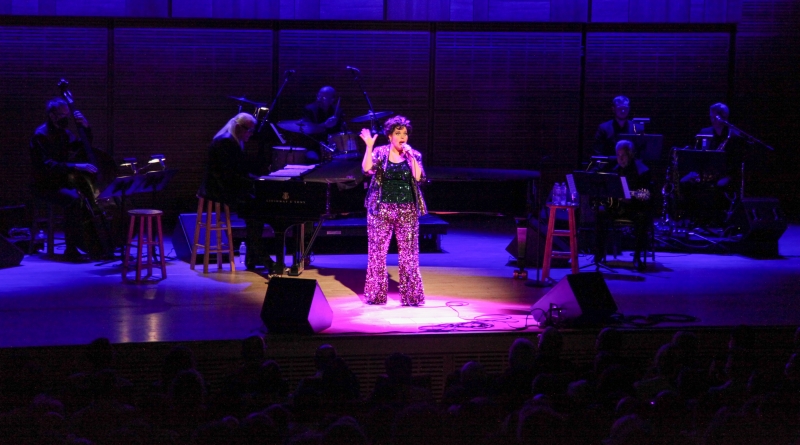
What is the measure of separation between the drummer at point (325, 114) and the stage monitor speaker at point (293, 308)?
199 inches

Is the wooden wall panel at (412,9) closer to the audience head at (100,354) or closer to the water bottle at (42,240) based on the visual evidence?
the water bottle at (42,240)

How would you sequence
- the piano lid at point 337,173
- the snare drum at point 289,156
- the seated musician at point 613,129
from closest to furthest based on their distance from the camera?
the piano lid at point 337,173
the snare drum at point 289,156
the seated musician at point 613,129

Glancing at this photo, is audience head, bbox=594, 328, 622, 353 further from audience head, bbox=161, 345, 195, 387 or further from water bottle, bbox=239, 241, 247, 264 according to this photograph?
water bottle, bbox=239, 241, 247, 264

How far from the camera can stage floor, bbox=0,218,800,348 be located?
6.40 m

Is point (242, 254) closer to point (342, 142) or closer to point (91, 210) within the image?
point (91, 210)

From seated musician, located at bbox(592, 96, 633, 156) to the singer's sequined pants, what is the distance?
4.32m

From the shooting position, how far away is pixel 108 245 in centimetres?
943

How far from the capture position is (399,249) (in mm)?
7258

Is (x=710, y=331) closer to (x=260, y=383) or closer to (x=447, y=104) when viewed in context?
(x=260, y=383)

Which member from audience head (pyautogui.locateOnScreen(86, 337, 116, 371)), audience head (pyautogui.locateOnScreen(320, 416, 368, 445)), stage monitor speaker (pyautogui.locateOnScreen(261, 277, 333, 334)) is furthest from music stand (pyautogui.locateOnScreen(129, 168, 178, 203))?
audience head (pyautogui.locateOnScreen(320, 416, 368, 445))

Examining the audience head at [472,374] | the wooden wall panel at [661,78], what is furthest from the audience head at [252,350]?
the wooden wall panel at [661,78]

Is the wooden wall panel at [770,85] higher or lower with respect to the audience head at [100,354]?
higher

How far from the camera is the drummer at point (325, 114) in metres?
11.2

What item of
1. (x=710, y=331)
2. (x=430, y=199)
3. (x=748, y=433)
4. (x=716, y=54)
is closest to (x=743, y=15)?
(x=716, y=54)
